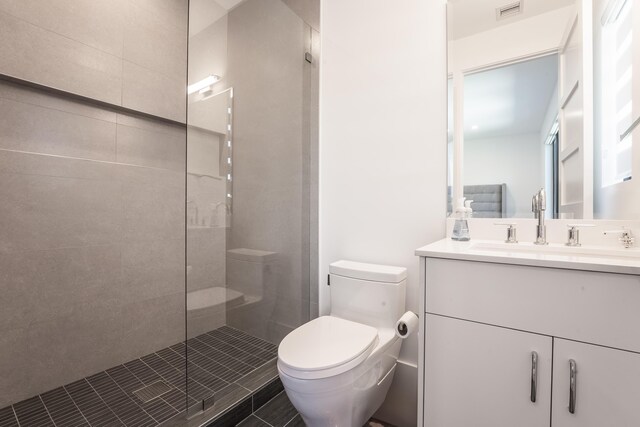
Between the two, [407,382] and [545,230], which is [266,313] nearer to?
[407,382]

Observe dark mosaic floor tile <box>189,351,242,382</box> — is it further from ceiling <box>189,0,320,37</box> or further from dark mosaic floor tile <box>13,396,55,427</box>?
ceiling <box>189,0,320,37</box>

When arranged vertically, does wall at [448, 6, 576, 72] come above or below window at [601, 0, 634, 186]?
above

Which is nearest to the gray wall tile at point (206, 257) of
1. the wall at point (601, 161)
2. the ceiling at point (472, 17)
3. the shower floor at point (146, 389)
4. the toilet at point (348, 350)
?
the shower floor at point (146, 389)

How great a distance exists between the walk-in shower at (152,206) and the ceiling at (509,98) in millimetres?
932

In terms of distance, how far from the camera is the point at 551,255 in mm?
919

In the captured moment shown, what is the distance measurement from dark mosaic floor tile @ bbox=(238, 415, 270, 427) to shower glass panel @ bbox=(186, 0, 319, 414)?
0.36ft

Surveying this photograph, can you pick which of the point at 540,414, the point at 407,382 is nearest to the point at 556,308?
the point at 540,414

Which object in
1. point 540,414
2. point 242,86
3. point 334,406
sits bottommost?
point 334,406

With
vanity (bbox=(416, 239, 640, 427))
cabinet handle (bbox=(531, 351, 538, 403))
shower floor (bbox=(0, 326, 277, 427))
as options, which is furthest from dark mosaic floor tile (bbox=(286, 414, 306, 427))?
cabinet handle (bbox=(531, 351, 538, 403))

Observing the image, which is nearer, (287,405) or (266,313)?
(287,405)

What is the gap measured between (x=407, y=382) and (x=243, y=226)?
124 cm

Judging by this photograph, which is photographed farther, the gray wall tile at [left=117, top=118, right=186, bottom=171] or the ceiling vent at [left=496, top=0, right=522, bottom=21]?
the gray wall tile at [left=117, top=118, right=186, bottom=171]

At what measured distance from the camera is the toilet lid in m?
1.01

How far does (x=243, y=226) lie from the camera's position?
1639 millimetres
